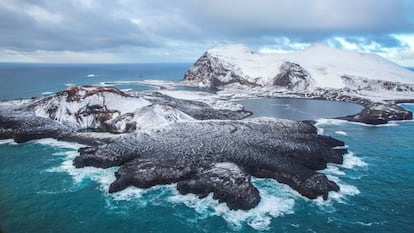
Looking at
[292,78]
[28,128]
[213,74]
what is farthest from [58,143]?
[213,74]

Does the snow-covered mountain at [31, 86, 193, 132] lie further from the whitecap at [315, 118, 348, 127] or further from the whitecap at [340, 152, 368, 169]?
the whitecap at [315, 118, 348, 127]

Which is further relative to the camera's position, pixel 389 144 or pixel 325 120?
pixel 325 120

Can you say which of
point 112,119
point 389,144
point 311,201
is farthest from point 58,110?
point 389,144

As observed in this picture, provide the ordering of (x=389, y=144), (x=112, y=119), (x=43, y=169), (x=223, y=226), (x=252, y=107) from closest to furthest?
(x=223, y=226), (x=43, y=169), (x=389, y=144), (x=112, y=119), (x=252, y=107)

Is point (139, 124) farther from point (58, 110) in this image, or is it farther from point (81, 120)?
point (58, 110)

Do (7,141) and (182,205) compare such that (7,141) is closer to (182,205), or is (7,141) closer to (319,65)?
(182,205)

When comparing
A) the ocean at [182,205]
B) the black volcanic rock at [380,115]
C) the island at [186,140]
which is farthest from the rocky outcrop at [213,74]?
the ocean at [182,205]
